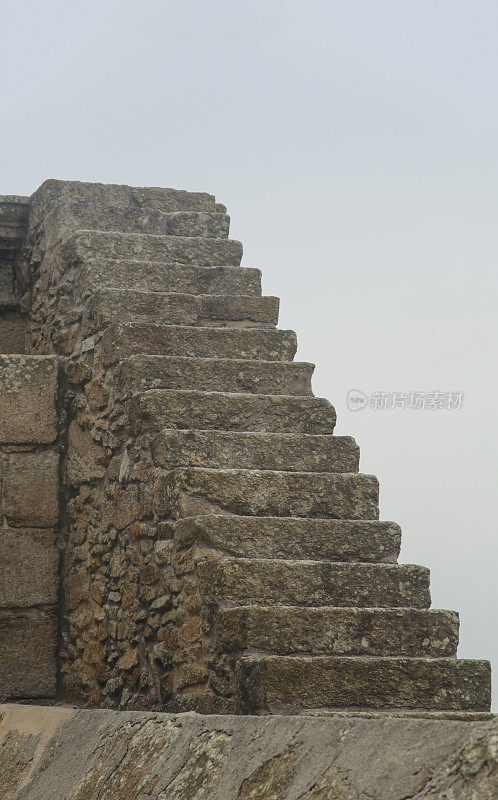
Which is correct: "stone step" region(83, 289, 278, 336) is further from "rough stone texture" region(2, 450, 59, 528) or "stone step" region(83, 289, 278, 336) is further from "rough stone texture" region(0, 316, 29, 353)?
"rough stone texture" region(0, 316, 29, 353)

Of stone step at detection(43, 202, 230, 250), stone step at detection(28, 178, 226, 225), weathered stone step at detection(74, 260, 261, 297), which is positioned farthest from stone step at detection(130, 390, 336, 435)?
stone step at detection(28, 178, 226, 225)

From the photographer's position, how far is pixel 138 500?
4.67 meters

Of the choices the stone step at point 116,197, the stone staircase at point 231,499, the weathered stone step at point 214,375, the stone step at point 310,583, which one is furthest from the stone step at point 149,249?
the stone step at point 310,583

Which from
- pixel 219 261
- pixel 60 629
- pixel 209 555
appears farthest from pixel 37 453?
pixel 209 555

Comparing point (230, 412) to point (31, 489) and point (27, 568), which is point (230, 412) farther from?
point (27, 568)

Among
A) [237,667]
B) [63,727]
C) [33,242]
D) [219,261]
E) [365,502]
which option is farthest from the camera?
[33,242]

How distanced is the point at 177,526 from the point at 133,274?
5.35 ft

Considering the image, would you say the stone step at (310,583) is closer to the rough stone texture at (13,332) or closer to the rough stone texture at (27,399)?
the rough stone texture at (27,399)

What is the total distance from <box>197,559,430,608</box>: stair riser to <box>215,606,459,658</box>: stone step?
0.32ft

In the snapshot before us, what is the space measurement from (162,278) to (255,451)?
4.15 feet

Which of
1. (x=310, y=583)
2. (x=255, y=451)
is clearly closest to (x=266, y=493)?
(x=255, y=451)

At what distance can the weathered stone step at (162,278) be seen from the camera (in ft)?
17.9

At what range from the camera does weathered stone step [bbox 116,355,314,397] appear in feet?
15.9

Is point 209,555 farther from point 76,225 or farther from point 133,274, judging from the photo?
point 76,225
